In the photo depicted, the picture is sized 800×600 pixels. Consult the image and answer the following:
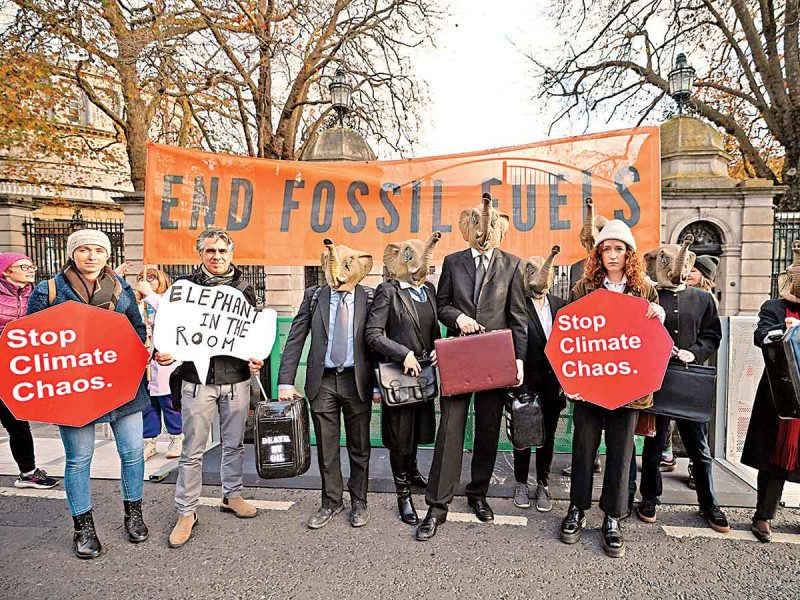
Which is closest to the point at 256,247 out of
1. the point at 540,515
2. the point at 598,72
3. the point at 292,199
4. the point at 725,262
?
the point at 292,199

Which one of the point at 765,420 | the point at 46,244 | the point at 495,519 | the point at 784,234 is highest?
the point at 784,234

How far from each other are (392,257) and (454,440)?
4.38ft

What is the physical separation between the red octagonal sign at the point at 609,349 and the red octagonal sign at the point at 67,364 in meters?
2.75

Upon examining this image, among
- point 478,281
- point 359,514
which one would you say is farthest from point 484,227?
point 359,514

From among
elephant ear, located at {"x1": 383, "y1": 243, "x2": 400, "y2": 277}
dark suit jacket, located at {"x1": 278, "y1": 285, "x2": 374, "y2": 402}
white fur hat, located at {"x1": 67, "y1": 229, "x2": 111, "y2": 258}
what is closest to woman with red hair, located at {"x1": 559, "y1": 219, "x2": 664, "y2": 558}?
elephant ear, located at {"x1": 383, "y1": 243, "x2": 400, "y2": 277}

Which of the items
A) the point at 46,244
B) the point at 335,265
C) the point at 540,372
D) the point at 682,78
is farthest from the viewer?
the point at 46,244

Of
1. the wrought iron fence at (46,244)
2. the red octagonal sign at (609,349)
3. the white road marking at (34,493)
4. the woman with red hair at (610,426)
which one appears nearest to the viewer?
the red octagonal sign at (609,349)

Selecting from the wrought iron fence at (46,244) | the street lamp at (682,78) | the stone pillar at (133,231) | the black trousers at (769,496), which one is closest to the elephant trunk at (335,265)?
the black trousers at (769,496)

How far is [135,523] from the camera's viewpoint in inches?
130

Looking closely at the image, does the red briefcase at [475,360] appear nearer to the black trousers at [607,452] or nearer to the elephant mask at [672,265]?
the black trousers at [607,452]

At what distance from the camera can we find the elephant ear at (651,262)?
349 cm

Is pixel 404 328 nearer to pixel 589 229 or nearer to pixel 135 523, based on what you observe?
pixel 589 229

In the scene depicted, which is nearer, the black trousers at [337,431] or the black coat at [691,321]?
the black coat at [691,321]

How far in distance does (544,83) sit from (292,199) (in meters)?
13.1
